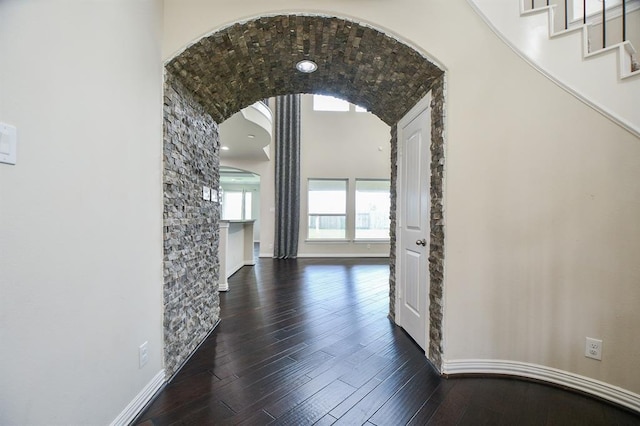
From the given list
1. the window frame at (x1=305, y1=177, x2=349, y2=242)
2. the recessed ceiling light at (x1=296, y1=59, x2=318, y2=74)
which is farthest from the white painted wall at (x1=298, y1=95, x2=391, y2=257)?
the recessed ceiling light at (x1=296, y1=59, x2=318, y2=74)

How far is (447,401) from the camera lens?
156cm

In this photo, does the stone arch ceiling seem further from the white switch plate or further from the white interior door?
the white switch plate

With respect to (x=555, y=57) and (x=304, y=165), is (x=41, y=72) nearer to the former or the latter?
(x=555, y=57)

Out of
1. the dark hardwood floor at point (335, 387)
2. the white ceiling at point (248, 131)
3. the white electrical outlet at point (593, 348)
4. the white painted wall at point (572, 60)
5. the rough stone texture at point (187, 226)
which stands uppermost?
the white ceiling at point (248, 131)

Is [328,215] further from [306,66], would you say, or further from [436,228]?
[436,228]

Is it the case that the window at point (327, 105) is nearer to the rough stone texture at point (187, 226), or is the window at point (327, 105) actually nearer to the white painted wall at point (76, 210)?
the rough stone texture at point (187, 226)

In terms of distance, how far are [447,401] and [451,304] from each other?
0.58m

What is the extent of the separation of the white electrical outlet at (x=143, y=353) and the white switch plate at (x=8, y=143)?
116 centimetres

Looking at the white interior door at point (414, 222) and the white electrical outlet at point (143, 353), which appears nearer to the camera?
the white electrical outlet at point (143, 353)

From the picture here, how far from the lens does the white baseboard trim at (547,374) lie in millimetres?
1519

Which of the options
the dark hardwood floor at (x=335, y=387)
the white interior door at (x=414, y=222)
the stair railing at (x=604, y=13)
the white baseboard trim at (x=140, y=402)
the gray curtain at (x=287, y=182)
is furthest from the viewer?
the gray curtain at (x=287, y=182)

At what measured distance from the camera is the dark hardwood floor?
4.70 feet

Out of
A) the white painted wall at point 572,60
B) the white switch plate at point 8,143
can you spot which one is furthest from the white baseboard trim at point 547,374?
the white switch plate at point 8,143

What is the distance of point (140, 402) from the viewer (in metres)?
1.46
